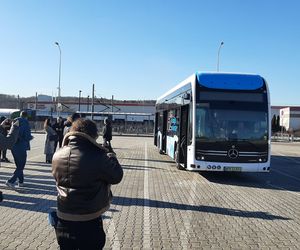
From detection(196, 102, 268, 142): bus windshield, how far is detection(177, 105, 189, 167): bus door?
1.09 metres

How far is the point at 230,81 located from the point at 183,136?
2.63 m

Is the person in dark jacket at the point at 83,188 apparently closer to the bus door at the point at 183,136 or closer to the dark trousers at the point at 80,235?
the dark trousers at the point at 80,235

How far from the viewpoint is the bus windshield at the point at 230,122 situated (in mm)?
14109

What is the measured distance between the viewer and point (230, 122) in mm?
14211

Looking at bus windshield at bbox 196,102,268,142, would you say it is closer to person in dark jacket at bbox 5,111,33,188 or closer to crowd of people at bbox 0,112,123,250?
person in dark jacket at bbox 5,111,33,188

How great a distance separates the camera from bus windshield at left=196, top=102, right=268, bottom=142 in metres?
14.1

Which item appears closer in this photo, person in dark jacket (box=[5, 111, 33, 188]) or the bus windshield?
person in dark jacket (box=[5, 111, 33, 188])

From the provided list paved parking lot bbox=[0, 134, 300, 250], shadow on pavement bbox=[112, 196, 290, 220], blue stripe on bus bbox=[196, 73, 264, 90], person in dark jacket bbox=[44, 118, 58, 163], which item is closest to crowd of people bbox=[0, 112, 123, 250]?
paved parking lot bbox=[0, 134, 300, 250]

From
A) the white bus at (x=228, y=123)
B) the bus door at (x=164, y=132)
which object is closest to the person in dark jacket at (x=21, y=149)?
the white bus at (x=228, y=123)

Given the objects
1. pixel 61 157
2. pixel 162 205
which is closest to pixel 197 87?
pixel 162 205

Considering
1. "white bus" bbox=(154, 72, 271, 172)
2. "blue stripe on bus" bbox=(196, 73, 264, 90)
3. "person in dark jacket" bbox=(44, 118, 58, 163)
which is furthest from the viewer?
"person in dark jacket" bbox=(44, 118, 58, 163)

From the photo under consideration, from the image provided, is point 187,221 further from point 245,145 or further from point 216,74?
point 216,74

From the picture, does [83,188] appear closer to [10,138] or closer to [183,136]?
[10,138]

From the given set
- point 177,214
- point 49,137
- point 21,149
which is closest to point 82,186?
point 177,214
